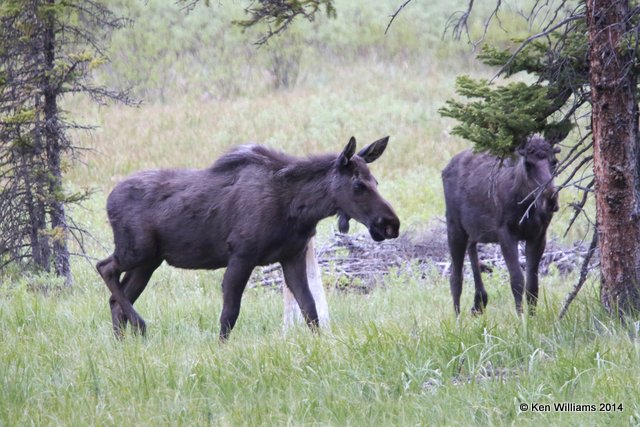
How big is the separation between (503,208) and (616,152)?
361cm

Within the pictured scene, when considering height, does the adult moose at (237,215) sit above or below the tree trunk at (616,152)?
below

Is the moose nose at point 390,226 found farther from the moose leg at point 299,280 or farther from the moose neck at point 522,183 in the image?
the moose neck at point 522,183

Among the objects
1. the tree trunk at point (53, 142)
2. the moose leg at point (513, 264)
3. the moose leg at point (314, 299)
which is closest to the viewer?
the moose leg at point (314, 299)

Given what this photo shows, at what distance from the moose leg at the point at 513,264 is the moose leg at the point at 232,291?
331 centimetres

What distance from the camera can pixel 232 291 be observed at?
9.52 meters

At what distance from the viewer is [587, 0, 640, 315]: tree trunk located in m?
7.68

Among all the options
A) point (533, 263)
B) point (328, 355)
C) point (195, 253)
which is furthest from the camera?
point (533, 263)

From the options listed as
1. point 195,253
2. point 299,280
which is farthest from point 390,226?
A: point 195,253

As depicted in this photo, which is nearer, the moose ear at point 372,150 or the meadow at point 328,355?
the meadow at point 328,355

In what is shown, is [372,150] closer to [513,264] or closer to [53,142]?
[513,264]

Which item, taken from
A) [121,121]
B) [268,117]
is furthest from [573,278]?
[121,121]

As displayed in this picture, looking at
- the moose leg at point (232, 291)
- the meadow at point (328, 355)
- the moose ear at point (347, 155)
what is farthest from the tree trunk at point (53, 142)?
the moose ear at point (347, 155)

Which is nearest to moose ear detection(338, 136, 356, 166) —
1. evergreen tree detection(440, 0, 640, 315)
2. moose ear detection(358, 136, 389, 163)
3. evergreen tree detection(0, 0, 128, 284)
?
moose ear detection(358, 136, 389, 163)

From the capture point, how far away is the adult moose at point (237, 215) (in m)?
9.50
